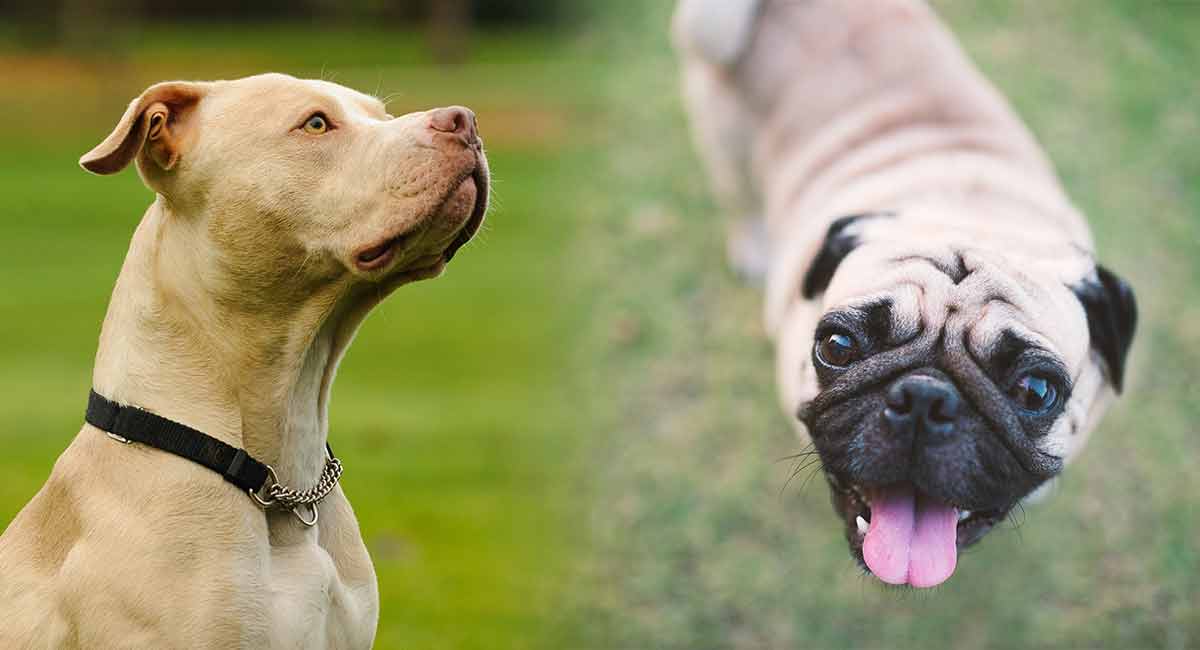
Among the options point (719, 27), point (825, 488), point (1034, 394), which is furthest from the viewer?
point (719, 27)

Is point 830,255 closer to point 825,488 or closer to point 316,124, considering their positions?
point 316,124

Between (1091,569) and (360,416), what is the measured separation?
3.47 meters

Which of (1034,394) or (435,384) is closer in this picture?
(1034,394)

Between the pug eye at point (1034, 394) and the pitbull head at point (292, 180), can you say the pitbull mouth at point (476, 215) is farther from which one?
the pug eye at point (1034, 394)

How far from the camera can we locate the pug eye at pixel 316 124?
2.63m

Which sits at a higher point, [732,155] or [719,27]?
[719,27]

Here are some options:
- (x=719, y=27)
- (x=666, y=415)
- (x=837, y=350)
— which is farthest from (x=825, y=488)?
(x=837, y=350)

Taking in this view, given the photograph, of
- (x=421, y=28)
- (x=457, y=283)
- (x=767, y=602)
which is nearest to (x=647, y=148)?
(x=457, y=283)

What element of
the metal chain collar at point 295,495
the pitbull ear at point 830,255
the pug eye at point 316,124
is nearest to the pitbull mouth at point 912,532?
the pitbull ear at point 830,255

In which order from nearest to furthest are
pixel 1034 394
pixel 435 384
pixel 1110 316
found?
pixel 1034 394 < pixel 1110 316 < pixel 435 384

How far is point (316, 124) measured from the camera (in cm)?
264

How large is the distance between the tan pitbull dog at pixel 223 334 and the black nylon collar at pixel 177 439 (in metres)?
0.02

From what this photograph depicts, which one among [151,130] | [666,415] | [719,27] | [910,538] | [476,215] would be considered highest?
[151,130]

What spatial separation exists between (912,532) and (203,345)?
161 centimetres
